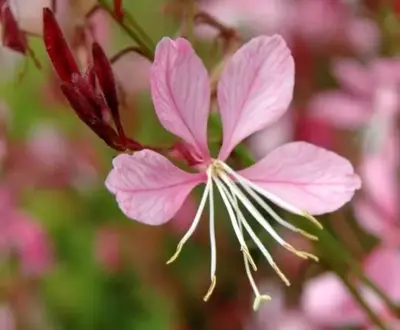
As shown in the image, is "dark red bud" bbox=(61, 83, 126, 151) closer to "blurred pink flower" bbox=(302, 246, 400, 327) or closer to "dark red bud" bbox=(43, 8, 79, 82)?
"dark red bud" bbox=(43, 8, 79, 82)

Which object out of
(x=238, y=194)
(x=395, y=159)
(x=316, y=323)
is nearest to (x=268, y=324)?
(x=316, y=323)

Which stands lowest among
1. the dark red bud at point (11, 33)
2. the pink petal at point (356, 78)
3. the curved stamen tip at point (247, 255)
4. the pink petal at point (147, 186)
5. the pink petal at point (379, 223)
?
the pink petal at point (379, 223)

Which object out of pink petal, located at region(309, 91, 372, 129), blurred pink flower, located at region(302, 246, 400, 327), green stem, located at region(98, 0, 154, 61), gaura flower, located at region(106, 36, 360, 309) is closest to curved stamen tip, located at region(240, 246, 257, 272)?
gaura flower, located at region(106, 36, 360, 309)

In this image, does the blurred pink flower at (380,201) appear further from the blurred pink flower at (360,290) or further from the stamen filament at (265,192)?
the stamen filament at (265,192)

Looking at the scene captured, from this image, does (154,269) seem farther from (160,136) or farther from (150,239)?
(160,136)

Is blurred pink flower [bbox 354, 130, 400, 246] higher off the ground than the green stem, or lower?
lower

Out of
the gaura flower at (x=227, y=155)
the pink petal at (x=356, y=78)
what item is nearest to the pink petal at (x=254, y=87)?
the gaura flower at (x=227, y=155)

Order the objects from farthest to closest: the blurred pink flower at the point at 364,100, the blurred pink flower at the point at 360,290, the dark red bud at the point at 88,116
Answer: the blurred pink flower at the point at 364,100 < the blurred pink flower at the point at 360,290 < the dark red bud at the point at 88,116
